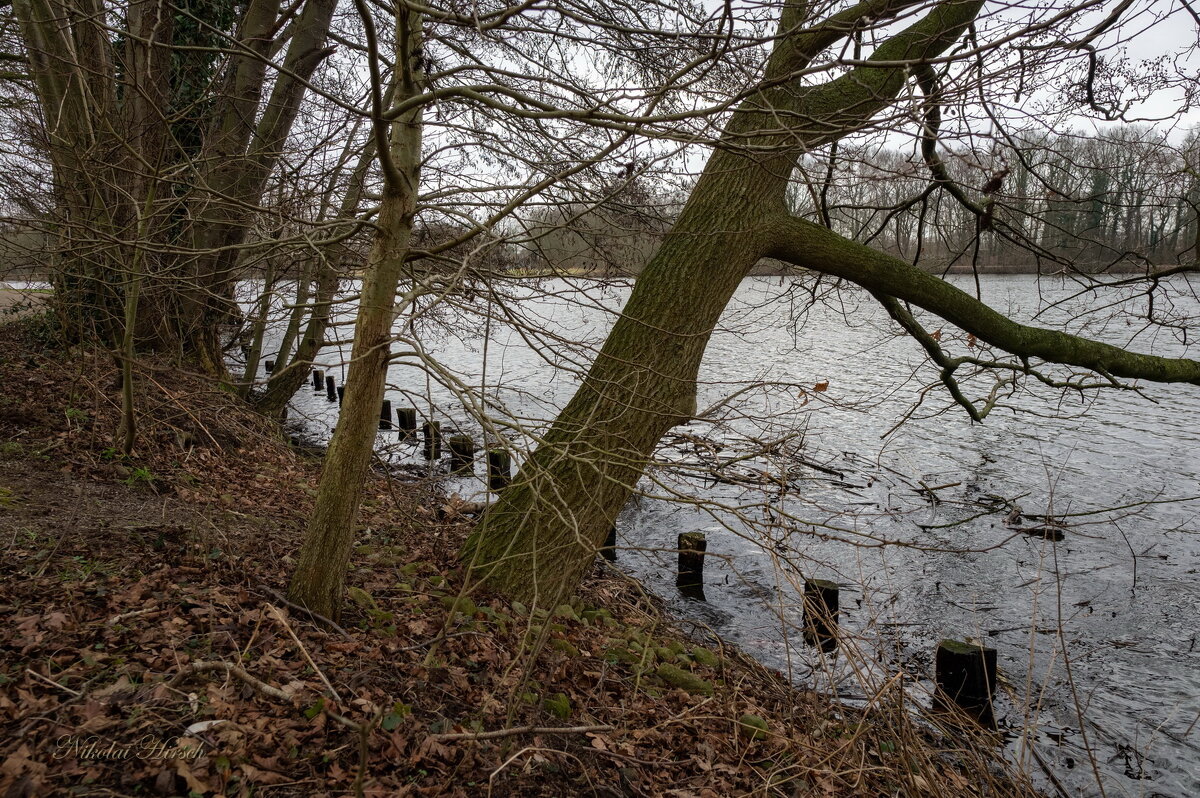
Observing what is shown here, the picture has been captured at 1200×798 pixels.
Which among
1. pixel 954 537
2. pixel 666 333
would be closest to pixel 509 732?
pixel 666 333

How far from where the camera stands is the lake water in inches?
181

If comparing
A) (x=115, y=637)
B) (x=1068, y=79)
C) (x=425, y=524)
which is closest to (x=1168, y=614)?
(x=1068, y=79)

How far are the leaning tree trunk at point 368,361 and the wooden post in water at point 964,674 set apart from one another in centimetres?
421

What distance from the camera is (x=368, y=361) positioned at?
3.62 meters

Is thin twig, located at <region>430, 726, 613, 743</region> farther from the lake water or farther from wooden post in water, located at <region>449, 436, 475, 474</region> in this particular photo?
wooden post in water, located at <region>449, 436, 475, 474</region>

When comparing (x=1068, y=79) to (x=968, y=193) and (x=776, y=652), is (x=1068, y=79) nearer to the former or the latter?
(x=968, y=193)

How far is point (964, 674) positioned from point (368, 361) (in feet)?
15.1

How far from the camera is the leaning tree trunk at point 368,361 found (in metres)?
3.57

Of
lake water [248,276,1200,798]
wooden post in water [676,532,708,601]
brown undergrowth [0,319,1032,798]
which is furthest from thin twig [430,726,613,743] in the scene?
wooden post in water [676,532,708,601]

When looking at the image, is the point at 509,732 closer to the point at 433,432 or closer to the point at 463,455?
the point at 433,432

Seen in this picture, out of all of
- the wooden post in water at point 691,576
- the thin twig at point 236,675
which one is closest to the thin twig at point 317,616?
the thin twig at point 236,675

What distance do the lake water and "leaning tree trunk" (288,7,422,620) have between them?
0.80 ft

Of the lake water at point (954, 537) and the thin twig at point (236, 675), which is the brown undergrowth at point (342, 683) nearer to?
the thin twig at point (236, 675)

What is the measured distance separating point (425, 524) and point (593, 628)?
1659 millimetres
